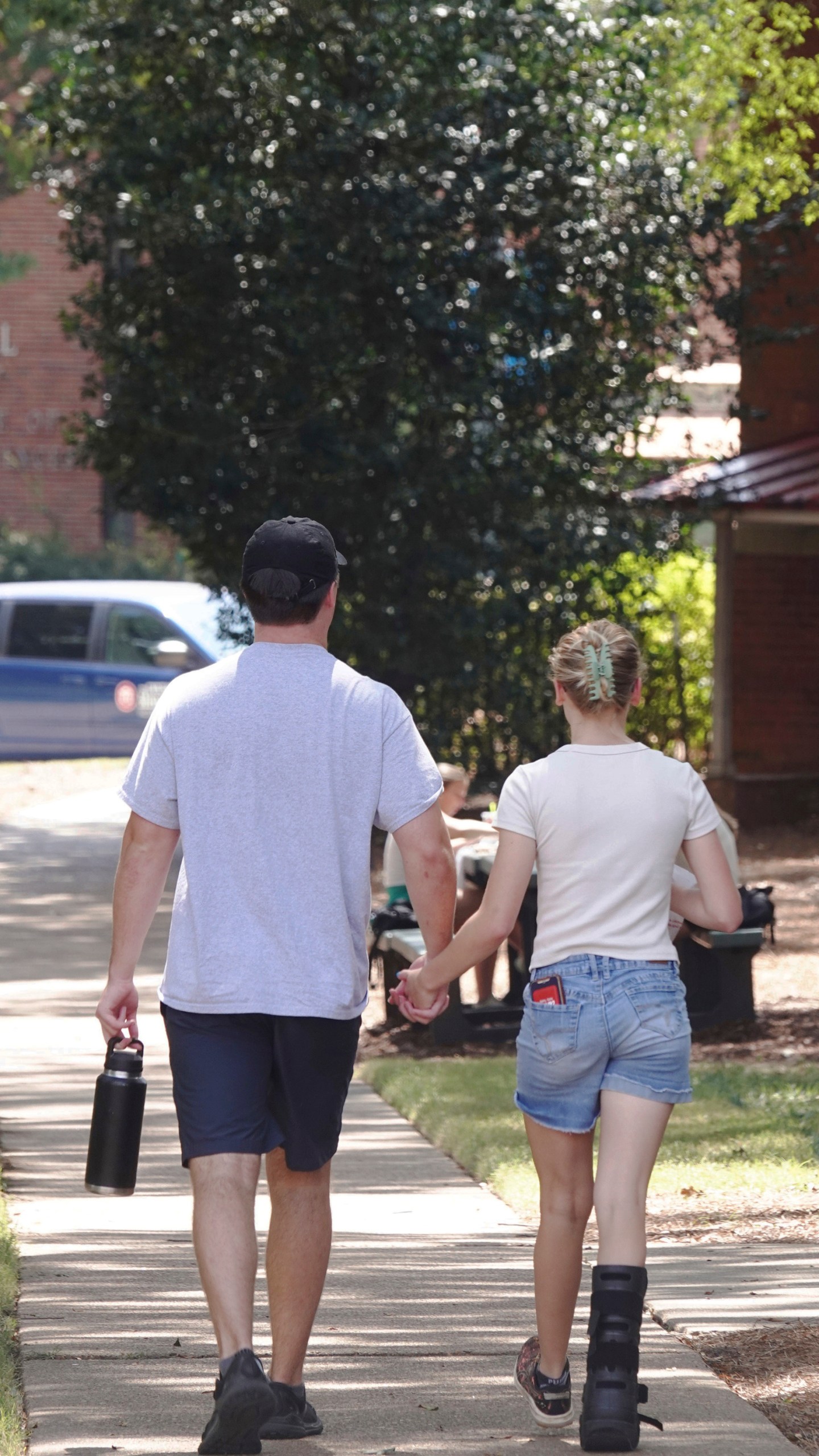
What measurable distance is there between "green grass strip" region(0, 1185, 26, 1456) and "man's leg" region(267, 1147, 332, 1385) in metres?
0.51

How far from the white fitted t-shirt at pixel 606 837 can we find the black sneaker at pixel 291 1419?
97cm

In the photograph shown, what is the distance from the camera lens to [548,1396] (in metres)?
3.96

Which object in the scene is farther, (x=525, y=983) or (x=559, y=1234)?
(x=525, y=983)

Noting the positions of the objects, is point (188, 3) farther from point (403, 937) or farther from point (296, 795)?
point (296, 795)

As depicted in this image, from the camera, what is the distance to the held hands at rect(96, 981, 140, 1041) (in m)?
3.89

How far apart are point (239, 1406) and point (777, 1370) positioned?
139 cm

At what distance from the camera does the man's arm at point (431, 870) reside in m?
3.87

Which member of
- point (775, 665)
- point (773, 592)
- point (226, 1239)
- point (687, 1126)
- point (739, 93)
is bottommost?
point (687, 1126)

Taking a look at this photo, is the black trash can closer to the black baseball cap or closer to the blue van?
the black baseball cap

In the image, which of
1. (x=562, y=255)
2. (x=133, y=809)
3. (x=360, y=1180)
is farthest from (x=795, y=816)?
(x=133, y=809)

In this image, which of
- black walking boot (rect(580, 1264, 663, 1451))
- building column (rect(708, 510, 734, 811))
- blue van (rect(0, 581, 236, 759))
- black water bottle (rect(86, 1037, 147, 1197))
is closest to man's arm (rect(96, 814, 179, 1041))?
black water bottle (rect(86, 1037, 147, 1197))

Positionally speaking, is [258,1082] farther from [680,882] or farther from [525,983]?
[525,983]

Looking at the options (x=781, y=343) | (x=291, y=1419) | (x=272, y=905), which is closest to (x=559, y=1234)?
(x=291, y=1419)

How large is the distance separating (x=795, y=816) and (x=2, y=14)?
11.7m
